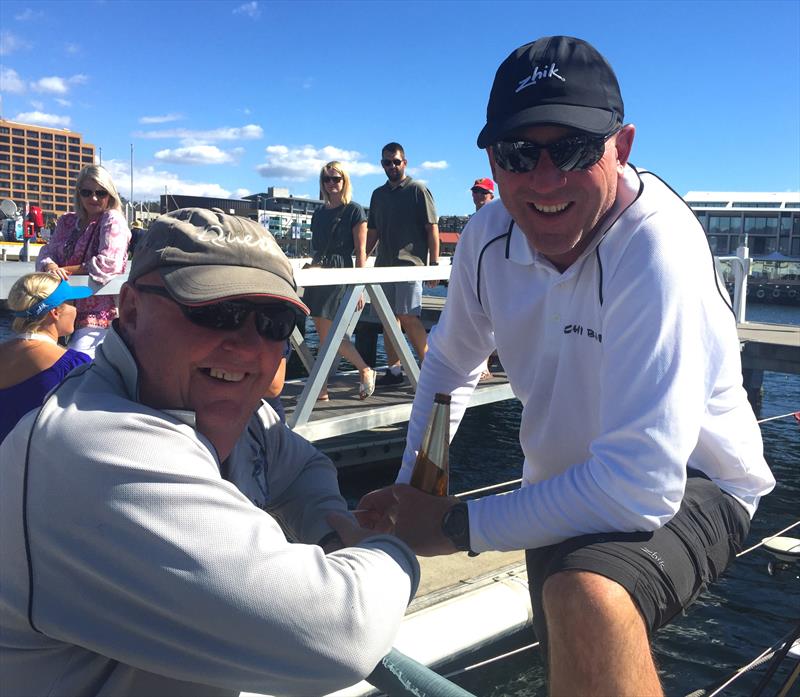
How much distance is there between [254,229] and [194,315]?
25cm

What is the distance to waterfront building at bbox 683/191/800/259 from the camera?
3541 inches

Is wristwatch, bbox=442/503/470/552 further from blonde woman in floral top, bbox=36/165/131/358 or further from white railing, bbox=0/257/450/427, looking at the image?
white railing, bbox=0/257/450/427

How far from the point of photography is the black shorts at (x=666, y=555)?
183 centimetres

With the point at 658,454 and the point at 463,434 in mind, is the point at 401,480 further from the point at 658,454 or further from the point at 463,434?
the point at 463,434

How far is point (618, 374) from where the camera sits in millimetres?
1921

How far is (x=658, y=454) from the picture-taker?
6.06ft

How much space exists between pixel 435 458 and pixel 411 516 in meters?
0.31

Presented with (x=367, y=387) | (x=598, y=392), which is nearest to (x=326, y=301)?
(x=367, y=387)

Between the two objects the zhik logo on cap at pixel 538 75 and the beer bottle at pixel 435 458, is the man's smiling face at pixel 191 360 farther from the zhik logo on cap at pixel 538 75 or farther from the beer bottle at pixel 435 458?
the zhik logo on cap at pixel 538 75

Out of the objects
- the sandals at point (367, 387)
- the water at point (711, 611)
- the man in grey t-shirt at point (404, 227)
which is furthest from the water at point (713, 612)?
the man in grey t-shirt at point (404, 227)

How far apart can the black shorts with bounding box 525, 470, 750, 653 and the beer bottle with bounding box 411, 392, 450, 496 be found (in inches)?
13.3

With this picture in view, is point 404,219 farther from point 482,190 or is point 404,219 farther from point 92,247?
point 92,247

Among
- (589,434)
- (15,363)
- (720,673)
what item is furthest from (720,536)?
(720,673)

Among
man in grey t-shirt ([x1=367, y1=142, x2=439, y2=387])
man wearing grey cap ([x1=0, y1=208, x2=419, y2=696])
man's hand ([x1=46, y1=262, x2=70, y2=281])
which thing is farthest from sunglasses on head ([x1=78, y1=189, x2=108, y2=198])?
man wearing grey cap ([x1=0, y1=208, x2=419, y2=696])
